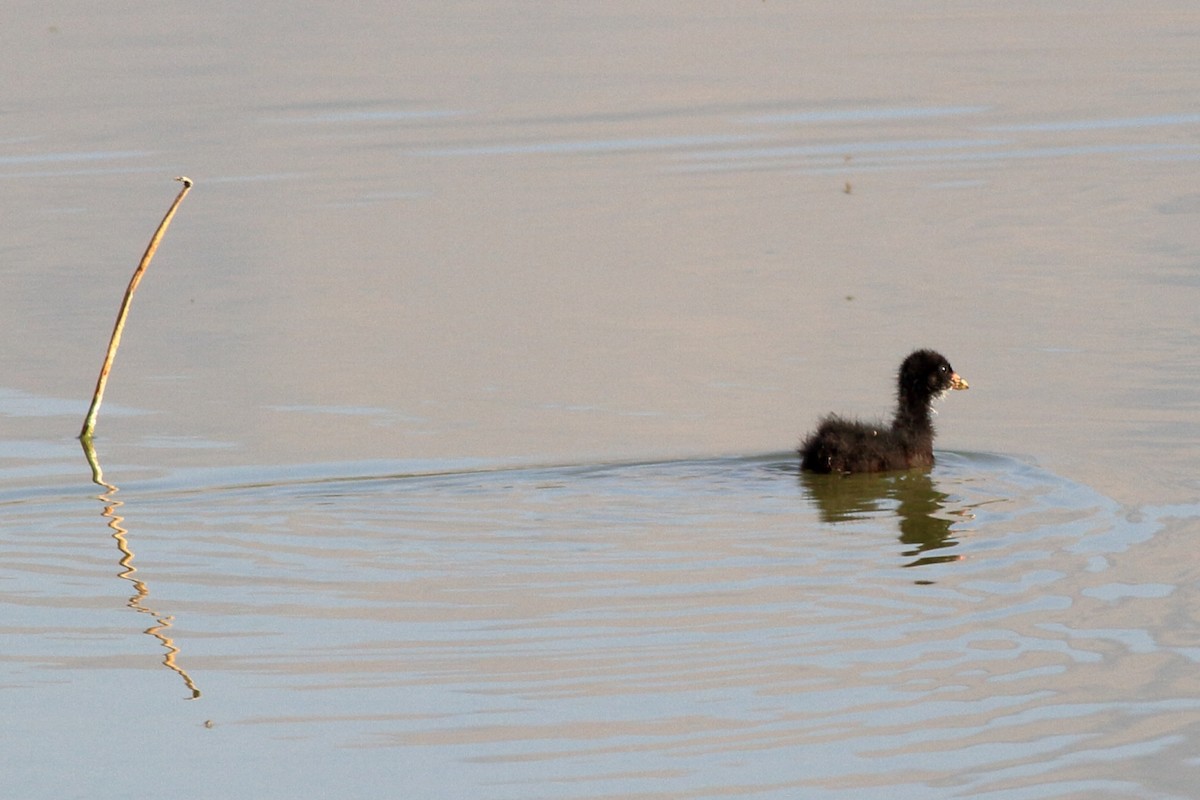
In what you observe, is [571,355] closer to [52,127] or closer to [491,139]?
[491,139]

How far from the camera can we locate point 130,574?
8.92m

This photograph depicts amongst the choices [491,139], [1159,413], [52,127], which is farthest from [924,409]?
[52,127]

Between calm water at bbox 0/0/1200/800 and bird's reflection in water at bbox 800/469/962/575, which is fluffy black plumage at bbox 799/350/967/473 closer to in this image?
bird's reflection in water at bbox 800/469/962/575

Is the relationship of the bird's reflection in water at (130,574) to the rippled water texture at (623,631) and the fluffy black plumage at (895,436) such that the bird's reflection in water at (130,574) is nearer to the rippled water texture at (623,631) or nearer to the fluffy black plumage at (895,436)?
the rippled water texture at (623,631)

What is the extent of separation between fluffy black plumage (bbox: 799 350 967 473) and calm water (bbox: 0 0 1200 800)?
17cm

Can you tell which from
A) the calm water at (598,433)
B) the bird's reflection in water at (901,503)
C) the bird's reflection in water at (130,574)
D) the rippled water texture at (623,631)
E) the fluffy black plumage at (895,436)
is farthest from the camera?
the fluffy black plumage at (895,436)

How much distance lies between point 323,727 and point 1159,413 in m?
5.40

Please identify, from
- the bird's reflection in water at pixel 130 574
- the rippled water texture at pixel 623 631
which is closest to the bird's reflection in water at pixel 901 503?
the rippled water texture at pixel 623 631

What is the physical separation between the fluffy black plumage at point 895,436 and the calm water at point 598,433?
0.17m

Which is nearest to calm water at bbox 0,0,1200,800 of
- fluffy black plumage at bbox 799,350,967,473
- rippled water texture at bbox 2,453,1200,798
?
rippled water texture at bbox 2,453,1200,798

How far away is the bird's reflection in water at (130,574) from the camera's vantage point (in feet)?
25.7

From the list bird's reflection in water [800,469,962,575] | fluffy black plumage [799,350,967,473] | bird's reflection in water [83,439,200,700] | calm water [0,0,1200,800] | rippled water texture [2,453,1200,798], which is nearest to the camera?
rippled water texture [2,453,1200,798]

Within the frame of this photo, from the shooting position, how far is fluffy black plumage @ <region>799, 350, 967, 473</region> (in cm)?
1057

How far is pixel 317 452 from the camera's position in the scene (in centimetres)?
1089
